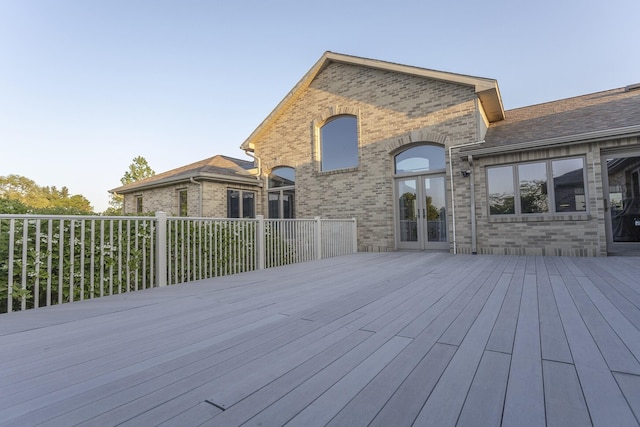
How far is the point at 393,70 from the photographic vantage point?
857cm

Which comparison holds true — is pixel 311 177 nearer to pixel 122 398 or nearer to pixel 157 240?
pixel 157 240

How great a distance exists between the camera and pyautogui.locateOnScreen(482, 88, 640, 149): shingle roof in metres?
6.92

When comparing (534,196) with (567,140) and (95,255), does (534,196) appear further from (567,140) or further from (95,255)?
(95,255)

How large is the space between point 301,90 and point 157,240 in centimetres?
842

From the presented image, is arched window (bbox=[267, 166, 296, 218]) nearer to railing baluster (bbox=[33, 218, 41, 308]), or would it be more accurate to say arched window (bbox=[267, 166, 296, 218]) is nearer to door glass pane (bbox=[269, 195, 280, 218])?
door glass pane (bbox=[269, 195, 280, 218])

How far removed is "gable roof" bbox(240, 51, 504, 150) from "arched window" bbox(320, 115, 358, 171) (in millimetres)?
1762

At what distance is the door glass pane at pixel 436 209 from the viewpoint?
806 cm

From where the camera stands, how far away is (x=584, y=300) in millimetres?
2973

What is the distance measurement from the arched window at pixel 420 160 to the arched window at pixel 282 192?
419 centimetres

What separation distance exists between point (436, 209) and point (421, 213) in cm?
43

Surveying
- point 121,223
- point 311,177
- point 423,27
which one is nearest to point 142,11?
point 311,177

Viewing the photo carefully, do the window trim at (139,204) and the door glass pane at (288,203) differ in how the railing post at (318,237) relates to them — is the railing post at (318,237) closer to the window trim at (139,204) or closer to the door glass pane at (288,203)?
the door glass pane at (288,203)

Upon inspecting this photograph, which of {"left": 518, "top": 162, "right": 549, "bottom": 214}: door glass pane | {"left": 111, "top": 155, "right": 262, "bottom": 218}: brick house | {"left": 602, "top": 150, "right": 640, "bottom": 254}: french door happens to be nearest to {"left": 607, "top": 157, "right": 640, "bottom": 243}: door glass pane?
{"left": 602, "top": 150, "right": 640, "bottom": 254}: french door

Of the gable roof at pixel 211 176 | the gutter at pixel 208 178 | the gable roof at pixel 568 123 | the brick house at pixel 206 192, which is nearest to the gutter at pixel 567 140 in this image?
the gable roof at pixel 568 123
